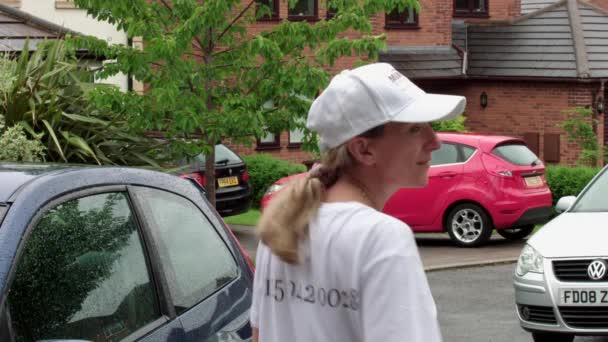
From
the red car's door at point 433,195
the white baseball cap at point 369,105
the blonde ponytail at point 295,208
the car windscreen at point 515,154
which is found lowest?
the red car's door at point 433,195

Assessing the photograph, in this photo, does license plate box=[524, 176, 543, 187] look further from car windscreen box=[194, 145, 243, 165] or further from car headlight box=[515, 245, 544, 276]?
car headlight box=[515, 245, 544, 276]

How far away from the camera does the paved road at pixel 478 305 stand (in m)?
11.9

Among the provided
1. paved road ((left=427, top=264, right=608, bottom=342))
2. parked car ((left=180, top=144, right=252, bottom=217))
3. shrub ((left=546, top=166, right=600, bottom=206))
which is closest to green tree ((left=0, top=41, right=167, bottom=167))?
paved road ((left=427, top=264, right=608, bottom=342))

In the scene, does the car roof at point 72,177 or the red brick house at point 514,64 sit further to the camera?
the red brick house at point 514,64

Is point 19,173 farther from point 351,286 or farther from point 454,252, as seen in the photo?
point 454,252

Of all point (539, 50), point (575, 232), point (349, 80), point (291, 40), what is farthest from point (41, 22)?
point (349, 80)

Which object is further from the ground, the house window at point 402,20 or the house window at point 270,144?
the house window at point 402,20

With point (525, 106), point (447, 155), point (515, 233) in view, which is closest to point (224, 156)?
point (447, 155)

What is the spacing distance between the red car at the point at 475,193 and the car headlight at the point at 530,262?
811 cm

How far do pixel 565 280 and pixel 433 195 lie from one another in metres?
8.93

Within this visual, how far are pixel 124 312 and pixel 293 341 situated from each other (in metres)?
1.48

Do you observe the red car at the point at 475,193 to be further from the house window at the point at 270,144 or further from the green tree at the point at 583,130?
the green tree at the point at 583,130

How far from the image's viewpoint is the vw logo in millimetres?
9945

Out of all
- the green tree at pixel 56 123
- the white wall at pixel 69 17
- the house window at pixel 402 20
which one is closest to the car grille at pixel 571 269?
the green tree at pixel 56 123
